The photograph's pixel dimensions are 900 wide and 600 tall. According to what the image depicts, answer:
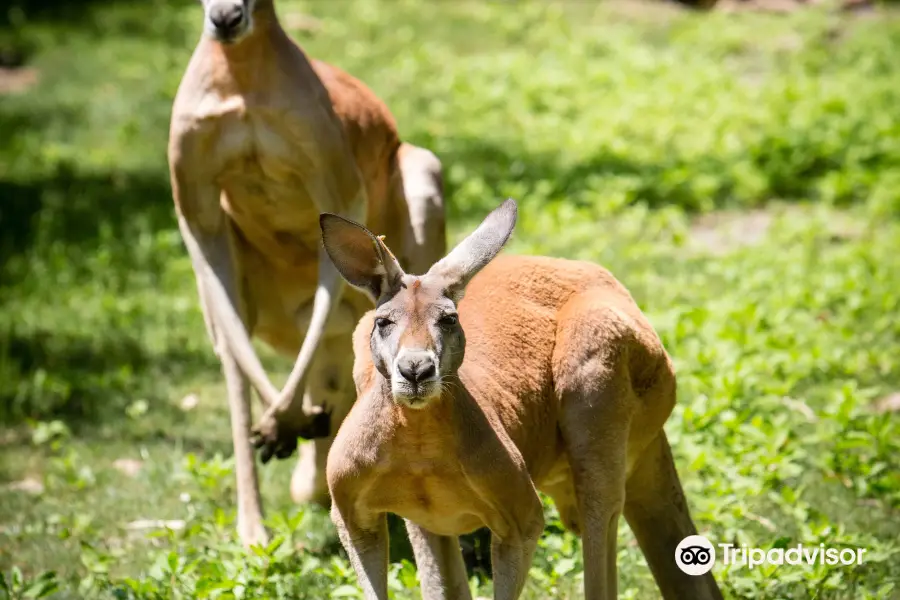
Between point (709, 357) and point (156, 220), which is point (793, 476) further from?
point (156, 220)

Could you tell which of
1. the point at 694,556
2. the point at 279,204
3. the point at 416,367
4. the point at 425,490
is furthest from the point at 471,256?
the point at 279,204

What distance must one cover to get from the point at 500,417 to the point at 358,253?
25.2 inches

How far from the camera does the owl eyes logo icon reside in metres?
3.95

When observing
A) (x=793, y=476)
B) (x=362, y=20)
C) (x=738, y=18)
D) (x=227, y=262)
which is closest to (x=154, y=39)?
(x=362, y=20)

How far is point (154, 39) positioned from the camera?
43.1 ft

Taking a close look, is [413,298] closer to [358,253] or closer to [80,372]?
[358,253]

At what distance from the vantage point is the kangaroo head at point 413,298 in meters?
3.10

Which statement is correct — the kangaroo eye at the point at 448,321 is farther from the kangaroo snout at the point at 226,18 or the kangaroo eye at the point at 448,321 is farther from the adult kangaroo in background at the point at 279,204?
the kangaroo snout at the point at 226,18

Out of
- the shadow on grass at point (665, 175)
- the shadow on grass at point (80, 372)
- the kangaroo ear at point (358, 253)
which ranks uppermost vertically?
the kangaroo ear at point (358, 253)

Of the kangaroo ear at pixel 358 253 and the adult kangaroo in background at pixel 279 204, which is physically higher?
the kangaroo ear at pixel 358 253

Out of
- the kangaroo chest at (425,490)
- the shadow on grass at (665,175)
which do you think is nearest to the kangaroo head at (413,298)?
the kangaroo chest at (425,490)

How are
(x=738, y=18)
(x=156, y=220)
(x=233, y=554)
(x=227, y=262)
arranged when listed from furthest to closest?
(x=738, y=18), (x=156, y=220), (x=227, y=262), (x=233, y=554)

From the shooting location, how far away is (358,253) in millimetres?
3348

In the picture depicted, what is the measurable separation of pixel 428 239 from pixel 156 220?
4514mm
